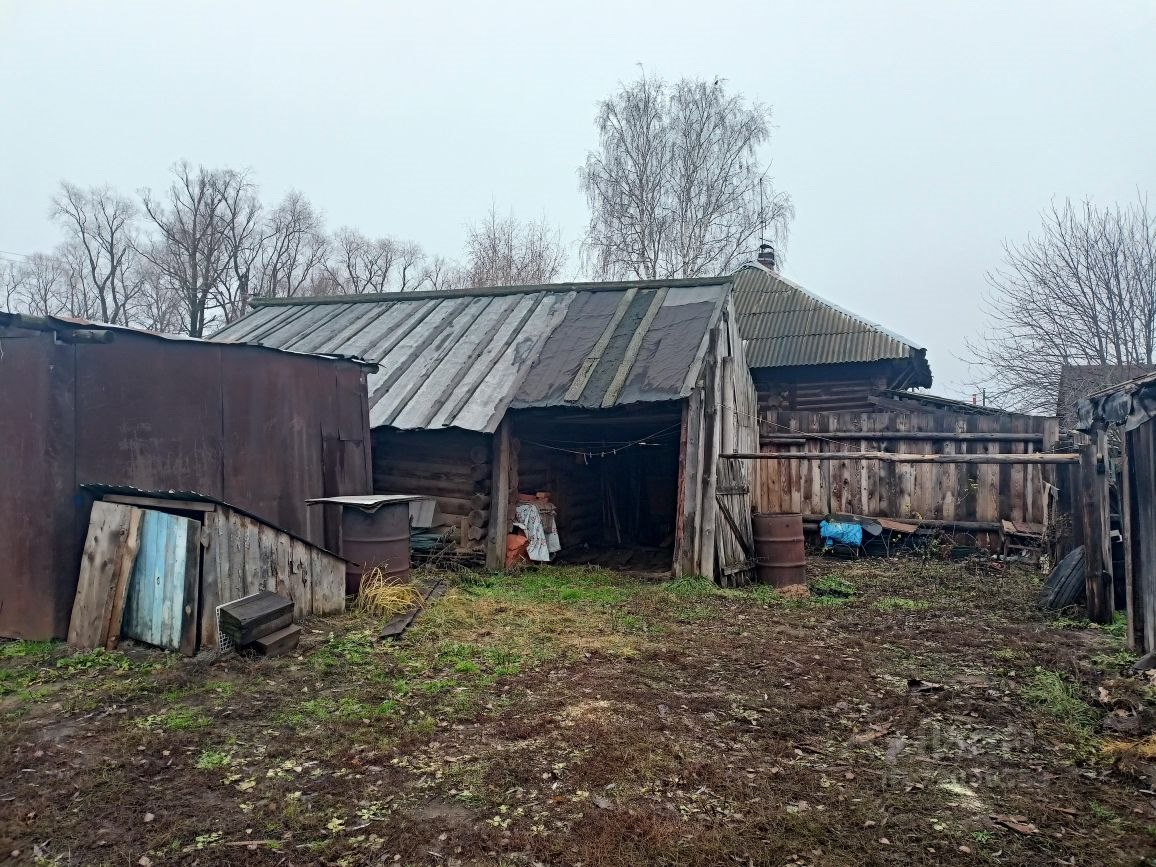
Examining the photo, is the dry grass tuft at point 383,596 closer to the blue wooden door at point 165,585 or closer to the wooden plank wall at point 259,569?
the wooden plank wall at point 259,569

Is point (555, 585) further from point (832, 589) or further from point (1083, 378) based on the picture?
point (1083, 378)

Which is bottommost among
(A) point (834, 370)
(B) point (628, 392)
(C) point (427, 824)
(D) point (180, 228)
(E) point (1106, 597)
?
(C) point (427, 824)

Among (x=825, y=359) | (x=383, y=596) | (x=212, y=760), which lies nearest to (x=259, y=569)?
(x=383, y=596)

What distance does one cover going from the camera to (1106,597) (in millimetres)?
7277

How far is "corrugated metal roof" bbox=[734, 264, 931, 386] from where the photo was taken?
16.3 metres

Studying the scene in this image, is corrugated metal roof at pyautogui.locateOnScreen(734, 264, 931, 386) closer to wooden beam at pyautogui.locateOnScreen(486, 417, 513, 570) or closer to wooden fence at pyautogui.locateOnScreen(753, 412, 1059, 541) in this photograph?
wooden fence at pyautogui.locateOnScreen(753, 412, 1059, 541)

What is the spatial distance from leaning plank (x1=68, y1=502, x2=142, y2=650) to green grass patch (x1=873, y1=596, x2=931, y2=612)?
7.70 metres

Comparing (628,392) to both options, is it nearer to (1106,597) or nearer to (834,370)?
(1106,597)

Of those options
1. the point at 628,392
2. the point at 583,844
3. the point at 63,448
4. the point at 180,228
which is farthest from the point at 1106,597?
the point at 180,228

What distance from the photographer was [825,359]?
16.5 metres

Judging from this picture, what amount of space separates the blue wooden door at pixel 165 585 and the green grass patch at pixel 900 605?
23.4ft

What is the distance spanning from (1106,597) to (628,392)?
18.8 ft

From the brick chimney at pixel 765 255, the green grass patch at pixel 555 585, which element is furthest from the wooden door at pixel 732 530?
the brick chimney at pixel 765 255

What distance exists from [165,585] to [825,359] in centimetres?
1416
